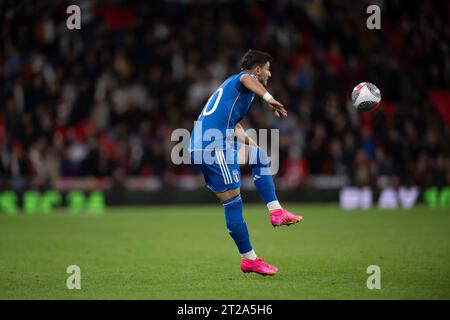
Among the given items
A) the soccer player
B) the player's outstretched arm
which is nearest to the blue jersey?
the soccer player

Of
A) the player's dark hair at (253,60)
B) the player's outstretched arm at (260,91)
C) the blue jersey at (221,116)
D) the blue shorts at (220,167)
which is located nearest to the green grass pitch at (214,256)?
the blue shorts at (220,167)

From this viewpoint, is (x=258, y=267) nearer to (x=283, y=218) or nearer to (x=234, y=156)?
(x=283, y=218)

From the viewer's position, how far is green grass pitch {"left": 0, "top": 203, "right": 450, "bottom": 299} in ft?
22.9

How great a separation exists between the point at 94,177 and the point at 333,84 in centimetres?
748

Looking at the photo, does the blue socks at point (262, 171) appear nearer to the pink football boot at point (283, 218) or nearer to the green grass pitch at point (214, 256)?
the pink football boot at point (283, 218)

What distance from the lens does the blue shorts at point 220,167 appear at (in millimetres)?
7965

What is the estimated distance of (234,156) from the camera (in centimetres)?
806

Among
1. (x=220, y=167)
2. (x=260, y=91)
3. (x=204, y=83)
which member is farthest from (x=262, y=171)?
(x=204, y=83)

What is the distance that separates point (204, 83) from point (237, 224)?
13.5 meters

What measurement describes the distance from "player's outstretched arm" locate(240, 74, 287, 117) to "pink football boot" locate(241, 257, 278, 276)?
5.16 ft

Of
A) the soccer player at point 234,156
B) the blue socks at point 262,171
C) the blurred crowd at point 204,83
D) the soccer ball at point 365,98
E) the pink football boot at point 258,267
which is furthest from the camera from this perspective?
the blurred crowd at point 204,83

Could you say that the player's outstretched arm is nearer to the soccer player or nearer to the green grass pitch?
the soccer player

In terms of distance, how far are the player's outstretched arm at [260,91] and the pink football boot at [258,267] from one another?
157cm

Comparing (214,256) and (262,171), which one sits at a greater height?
(262,171)
